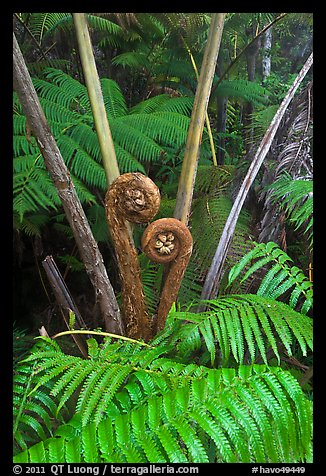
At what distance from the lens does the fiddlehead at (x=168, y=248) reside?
1002 mm

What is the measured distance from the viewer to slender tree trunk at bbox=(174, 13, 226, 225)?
1044 millimetres

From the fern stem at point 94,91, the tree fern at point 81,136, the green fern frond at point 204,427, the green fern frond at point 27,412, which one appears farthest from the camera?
the tree fern at point 81,136

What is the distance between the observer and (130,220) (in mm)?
1021

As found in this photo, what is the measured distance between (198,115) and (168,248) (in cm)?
38

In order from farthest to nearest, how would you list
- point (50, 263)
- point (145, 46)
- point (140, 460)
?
point (145, 46), point (50, 263), point (140, 460)

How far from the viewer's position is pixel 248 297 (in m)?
0.93

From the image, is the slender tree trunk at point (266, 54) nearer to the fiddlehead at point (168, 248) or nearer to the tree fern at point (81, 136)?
the tree fern at point (81, 136)

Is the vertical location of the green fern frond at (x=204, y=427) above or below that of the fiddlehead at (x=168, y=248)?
below

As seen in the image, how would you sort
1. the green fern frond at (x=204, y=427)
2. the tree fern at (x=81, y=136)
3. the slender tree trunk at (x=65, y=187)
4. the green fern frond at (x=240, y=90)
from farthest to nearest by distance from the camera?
1. the green fern frond at (x=240, y=90)
2. the tree fern at (x=81, y=136)
3. the slender tree trunk at (x=65, y=187)
4. the green fern frond at (x=204, y=427)

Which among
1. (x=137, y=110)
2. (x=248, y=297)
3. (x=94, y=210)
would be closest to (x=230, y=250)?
(x=248, y=297)

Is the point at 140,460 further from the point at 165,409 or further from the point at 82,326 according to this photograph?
the point at 82,326

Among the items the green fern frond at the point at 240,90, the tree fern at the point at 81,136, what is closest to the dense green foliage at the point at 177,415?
the tree fern at the point at 81,136

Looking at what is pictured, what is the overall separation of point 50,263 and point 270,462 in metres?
0.70
